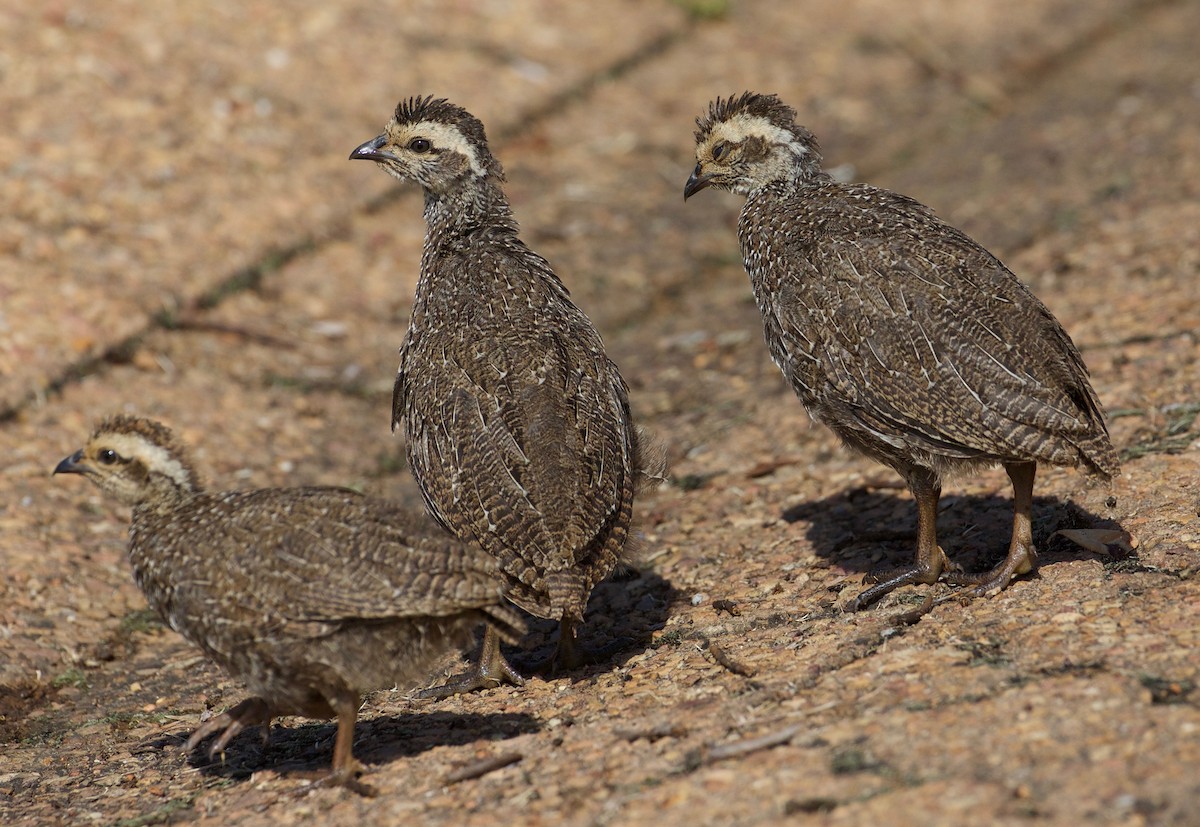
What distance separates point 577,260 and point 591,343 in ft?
17.0

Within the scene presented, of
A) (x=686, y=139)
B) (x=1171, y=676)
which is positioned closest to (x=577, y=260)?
(x=686, y=139)

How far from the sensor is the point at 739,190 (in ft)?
25.9

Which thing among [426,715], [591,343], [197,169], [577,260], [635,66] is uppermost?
[635,66]

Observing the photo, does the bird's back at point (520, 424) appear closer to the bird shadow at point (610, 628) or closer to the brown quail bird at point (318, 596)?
the brown quail bird at point (318, 596)

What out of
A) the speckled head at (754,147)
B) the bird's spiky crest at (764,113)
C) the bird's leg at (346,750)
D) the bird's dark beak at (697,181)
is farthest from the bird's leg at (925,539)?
the bird's leg at (346,750)

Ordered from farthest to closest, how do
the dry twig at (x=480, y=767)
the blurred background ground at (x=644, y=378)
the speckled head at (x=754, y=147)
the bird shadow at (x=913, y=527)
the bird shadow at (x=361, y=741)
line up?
the speckled head at (x=754, y=147) < the bird shadow at (x=913, y=527) < the bird shadow at (x=361, y=741) < the dry twig at (x=480, y=767) < the blurred background ground at (x=644, y=378)

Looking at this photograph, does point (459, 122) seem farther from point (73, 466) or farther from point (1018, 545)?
point (1018, 545)

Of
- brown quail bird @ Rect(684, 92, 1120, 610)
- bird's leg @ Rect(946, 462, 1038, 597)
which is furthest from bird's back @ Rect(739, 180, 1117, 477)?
bird's leg @ Rect(946, 462, 1038, 597)

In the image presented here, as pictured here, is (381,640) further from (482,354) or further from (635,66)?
(635,66)

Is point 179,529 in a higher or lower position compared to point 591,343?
lower

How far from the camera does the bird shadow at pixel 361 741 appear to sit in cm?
593

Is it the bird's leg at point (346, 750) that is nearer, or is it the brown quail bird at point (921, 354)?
the bird's leg at point (346, 750)

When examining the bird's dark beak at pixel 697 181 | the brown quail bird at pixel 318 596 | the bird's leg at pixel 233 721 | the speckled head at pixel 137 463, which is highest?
the bird's dark beak at pixel 697 181

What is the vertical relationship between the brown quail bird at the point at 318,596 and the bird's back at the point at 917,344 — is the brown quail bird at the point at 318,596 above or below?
below
